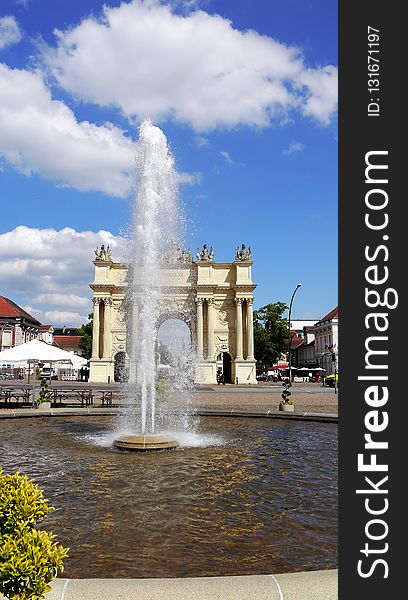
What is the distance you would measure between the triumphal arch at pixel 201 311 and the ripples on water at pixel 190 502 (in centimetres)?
4930

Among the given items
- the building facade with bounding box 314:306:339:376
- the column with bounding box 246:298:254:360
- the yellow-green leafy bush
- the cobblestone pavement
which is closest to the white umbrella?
the cobblestone pavement

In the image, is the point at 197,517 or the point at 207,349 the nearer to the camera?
the point at 197,517

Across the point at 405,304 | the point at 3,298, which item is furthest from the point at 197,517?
the point at 3,298

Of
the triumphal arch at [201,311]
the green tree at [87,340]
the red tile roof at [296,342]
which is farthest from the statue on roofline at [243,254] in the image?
the red tile roof at [296,342]

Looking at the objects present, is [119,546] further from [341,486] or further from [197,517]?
[341,486]

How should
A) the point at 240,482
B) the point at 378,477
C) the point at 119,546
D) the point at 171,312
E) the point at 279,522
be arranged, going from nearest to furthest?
1. the point at 378,477
2. the point at 119,546
3. the point at 279,522
4. the point at 240,482
5. the point at 171,312

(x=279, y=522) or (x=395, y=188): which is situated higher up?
(x=395, y=188)

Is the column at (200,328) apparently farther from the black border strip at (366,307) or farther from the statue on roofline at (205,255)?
the black border strip at (366,307)

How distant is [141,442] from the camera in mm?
13414

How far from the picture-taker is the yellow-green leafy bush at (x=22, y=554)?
11.4 feet

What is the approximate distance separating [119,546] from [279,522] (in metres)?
2.30

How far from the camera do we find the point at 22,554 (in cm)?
352

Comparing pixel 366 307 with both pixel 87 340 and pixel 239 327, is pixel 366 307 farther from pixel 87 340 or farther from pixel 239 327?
pixel 87 340

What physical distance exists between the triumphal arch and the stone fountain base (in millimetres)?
50231
